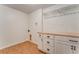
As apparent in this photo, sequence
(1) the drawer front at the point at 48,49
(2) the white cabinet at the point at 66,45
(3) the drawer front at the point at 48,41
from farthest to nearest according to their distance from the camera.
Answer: (3) the drawer front at the point at 48,41, (1) the drawer front at the point at 48,49, (2) the white cabinet at the point at 66,45

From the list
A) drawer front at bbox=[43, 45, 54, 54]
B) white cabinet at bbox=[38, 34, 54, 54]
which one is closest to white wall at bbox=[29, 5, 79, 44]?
white cabinet at bbox=[38, 34, 54, 54]

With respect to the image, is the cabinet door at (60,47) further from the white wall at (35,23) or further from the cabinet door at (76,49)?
the white wall at (35,23)

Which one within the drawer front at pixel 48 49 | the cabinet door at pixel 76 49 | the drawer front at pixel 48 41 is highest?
the drawer front at pixel 48 41

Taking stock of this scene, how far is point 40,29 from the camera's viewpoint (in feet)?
5.07

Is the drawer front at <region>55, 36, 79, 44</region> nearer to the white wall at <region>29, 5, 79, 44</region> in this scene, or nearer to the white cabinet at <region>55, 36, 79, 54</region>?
the white cabinet at <region>55, 36, 79, 54</region>

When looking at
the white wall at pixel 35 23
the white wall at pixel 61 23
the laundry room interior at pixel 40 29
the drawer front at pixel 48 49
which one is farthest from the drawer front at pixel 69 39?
the white wall at pixel 35 23

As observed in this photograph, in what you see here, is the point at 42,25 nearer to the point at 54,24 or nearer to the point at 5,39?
the point at 54,24

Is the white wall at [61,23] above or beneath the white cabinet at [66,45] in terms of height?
above

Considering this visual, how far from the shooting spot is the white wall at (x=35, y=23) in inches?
61.2

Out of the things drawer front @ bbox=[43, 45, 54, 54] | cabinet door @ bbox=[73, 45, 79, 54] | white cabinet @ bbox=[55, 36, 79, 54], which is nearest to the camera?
cabinet door @ bbox=[73, 45, 79, 54]

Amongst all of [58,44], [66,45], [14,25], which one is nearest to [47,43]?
[58,44]

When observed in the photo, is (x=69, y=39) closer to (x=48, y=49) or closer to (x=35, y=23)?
(x=48, y=49)

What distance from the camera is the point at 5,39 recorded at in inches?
69.3

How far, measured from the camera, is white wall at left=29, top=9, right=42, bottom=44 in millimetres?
1554
